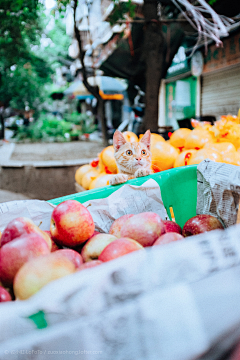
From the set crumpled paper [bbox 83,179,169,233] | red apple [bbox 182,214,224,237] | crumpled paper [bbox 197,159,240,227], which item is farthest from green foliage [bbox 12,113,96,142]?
red apple [bbox 182,214,224,237]

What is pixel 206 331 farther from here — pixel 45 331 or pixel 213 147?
pixel 213 147

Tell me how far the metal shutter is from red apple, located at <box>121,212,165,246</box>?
6637 millimetres

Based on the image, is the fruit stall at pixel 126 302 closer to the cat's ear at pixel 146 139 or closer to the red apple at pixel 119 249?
the red apple at pixel 119 249

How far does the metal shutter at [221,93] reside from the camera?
680 cm

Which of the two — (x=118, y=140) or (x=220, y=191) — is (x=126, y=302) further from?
(x=118, y=140)

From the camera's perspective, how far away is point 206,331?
0.62 metres

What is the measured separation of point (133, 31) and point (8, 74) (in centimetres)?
938

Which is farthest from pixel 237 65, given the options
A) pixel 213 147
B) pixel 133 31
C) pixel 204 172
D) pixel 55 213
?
pixel 55 213

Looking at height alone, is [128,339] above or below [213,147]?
below

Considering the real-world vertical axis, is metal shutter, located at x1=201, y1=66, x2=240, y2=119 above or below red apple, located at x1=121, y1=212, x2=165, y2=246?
above

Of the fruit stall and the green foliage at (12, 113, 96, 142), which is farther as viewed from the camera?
the green foliage at (12, 113, 96, 142)

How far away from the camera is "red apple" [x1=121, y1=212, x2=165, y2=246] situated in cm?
105

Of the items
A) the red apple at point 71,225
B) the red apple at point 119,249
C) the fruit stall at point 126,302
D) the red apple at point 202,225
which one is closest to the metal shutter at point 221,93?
the red apple at point 202,225

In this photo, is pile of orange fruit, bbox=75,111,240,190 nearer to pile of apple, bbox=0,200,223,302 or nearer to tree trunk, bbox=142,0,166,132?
pile of apple, bbox=0,200,223,302
